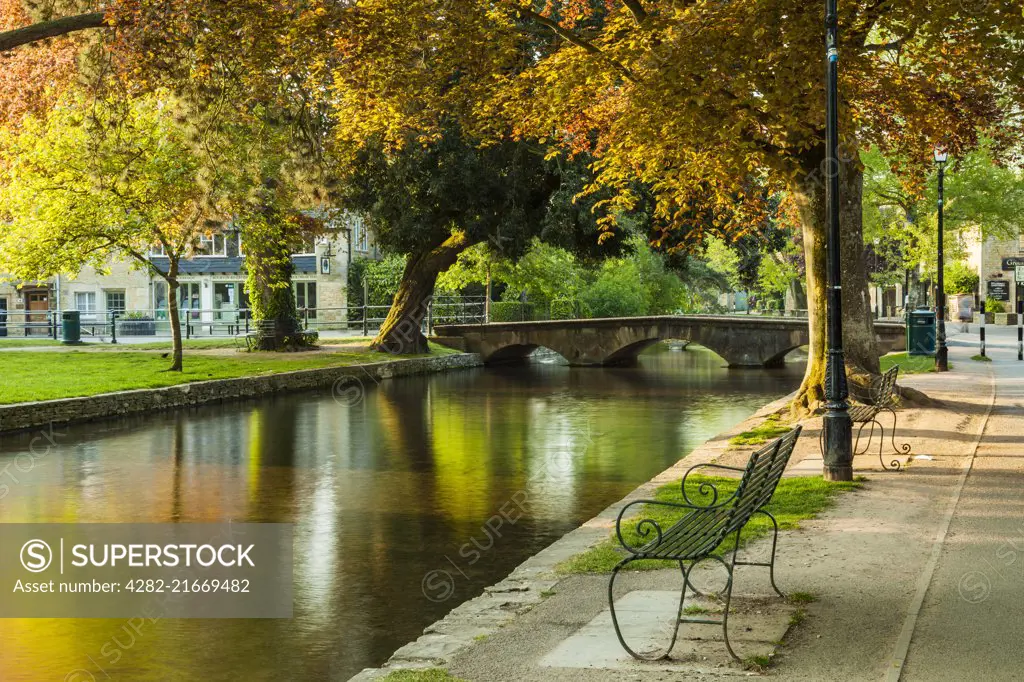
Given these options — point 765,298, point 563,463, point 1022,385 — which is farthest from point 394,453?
point 765,298

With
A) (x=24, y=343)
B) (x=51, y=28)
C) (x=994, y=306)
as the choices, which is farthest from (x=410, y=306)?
(x=994, y=306)

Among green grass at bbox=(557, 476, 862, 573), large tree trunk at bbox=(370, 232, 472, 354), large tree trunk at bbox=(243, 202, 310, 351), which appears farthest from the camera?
large tree trunk at bbox=(370, 232, 472, 354)

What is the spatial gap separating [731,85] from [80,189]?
17.6m

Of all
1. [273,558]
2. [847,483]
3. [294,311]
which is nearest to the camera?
[273,558]

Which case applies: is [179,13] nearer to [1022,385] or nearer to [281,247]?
[1022,385]

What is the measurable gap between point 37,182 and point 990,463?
23017 mm

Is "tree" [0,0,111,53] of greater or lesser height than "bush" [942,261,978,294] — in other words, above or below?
above

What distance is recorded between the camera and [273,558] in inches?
482

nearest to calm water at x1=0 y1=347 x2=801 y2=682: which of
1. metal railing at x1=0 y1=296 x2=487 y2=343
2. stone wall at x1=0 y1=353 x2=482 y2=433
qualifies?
stone wall at x1=0 y1=353 x2=482 y2=433

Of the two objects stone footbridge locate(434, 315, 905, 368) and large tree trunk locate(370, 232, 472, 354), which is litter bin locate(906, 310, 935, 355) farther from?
large tree trunk locate(370, 232, 472, 354)

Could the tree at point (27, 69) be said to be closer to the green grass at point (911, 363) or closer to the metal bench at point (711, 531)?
the metal bench at point (711, 531)

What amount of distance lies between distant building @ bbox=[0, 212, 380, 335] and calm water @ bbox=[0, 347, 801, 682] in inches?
1414

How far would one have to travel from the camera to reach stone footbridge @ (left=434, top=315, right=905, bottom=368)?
46.0 m

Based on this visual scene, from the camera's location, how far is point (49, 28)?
1722 cm
